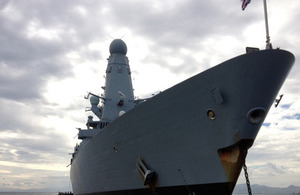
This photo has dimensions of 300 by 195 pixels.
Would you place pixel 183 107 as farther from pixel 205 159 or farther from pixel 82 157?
pixel 82 157

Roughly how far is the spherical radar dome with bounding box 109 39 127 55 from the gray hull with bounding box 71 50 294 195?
1357 cm

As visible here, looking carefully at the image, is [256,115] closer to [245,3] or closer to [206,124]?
[206,124]

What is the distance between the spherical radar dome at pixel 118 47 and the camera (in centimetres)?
2469

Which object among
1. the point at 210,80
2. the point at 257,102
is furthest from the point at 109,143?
the point at 257,102

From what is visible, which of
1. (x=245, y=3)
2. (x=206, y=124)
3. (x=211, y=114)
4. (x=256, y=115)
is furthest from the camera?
Result: (x=206, y=124)

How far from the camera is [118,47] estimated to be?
24688mm

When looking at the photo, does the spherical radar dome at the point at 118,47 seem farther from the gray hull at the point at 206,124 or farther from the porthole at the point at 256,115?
the porthole at the point at 256,115

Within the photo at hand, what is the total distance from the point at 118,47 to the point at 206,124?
16545mm

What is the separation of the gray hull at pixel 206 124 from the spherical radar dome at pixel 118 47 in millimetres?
13566

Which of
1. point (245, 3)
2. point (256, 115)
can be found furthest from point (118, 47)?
point (256, 115)

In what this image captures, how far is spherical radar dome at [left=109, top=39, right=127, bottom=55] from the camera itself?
81.0 feet

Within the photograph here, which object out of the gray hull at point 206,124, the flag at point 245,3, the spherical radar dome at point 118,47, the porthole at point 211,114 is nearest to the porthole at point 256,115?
the gray hull at point 206,124

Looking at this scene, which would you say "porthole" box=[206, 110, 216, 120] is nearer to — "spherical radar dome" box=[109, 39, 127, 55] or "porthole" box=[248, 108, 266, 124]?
"porthole" box=[248, 108, 266, 124]

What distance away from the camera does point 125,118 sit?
12242 millimetres
